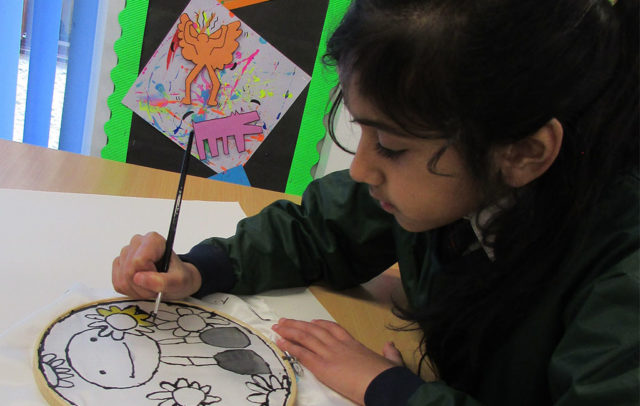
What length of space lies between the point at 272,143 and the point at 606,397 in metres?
1.26

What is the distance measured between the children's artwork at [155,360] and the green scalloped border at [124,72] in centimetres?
106

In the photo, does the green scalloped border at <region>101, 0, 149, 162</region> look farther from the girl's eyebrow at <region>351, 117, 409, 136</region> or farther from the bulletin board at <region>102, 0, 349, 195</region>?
the girl's eyebrow at <region>351, 117, 409, 136</region>

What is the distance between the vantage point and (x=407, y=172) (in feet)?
1.67

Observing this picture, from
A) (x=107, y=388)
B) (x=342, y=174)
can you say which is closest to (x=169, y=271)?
(x=107, y=388)

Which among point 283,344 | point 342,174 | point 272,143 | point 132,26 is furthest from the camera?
point 272,143

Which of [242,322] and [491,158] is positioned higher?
[491,158]

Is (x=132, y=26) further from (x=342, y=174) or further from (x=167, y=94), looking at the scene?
(x=342, y=174)

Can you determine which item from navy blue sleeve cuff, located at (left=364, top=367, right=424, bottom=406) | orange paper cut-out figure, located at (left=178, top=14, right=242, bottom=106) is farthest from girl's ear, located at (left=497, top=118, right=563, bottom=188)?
orange paper cut-out figure, located at (left=178, top=14, right=242, bottom=106)

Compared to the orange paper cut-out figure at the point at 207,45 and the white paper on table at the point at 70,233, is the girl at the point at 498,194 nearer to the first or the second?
the white paper on table at the point at 70,233

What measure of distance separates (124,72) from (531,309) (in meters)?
1.28

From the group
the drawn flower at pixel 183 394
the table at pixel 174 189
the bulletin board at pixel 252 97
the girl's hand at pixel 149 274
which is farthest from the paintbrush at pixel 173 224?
the bulletin board at pixel 252 97

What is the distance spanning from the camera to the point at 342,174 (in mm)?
809

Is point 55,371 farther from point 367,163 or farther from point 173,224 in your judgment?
point 367,163

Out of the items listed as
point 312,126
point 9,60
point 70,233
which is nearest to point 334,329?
point 70,233
